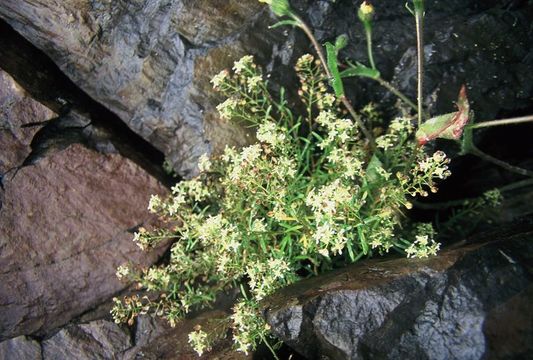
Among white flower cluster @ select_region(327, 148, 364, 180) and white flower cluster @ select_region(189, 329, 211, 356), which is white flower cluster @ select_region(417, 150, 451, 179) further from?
white flower cluster @ select_region(189, 329, 211, 356)

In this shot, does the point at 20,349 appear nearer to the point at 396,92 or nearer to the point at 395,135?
the point at 395,135

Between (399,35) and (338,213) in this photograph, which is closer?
(338,213)

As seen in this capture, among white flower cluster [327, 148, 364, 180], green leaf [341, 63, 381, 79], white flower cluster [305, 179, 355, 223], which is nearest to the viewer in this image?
white flower cluster [305, 179, 355, 223]

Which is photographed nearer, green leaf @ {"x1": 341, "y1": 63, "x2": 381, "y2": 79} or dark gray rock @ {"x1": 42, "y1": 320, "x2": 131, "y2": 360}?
green leaf @ {"x1": 341, "y1": 63, "x2": 381, "y2": 79}

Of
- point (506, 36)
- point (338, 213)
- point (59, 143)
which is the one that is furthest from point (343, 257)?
point (59, 143)

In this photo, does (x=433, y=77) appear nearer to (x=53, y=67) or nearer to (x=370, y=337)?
(x=370, y=337)

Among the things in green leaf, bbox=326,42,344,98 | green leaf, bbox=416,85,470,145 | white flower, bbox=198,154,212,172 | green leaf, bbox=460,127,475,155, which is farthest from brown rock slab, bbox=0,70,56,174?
green leaf, bbox=460,127,475,155

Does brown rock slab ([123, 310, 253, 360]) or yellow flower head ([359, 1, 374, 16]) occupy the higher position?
yellow flower head ([359, 1, 374, 16])

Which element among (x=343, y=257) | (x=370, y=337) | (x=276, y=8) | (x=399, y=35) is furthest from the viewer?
(x=399, y=35)

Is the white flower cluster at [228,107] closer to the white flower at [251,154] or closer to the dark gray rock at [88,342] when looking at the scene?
the white flower at [251,154]
